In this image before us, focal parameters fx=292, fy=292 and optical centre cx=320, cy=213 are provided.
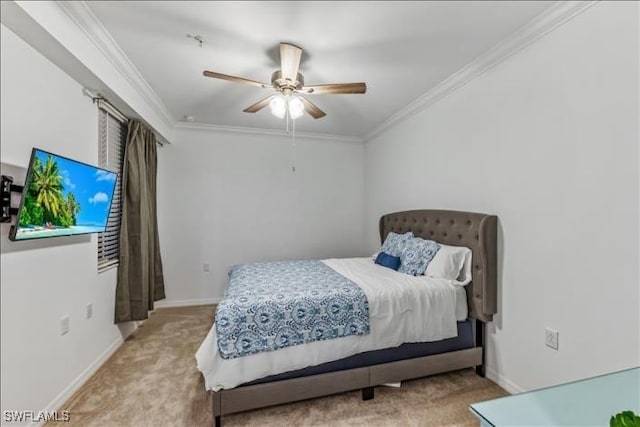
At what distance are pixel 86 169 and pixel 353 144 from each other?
12.4ft

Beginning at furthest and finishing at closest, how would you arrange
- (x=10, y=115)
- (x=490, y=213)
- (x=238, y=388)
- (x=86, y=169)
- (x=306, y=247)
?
1. (x=306, y=247)
2. (x=490, y=213)
3. (x=86, y=169)
4. (x=238, y=388)
5. (x=10, y=115)

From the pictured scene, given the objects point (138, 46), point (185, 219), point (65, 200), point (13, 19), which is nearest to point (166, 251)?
point (185, 219)

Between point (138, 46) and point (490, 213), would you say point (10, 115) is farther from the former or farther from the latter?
point (490, 213)

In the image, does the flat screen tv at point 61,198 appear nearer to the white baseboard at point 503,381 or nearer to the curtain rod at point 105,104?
the curtain rod at point 105,104

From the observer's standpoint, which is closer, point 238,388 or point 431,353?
point 238,388

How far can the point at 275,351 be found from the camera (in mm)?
1937

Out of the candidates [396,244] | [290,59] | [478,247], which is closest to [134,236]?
[290,59]

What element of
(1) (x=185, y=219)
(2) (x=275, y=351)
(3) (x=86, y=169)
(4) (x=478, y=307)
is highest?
(3) (x=86, y=169)

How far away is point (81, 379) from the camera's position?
230 cm

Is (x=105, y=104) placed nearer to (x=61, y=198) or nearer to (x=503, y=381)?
(x=61, y=198)

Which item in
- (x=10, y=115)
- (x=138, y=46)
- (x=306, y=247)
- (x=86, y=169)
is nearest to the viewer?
(x=10, y=115)

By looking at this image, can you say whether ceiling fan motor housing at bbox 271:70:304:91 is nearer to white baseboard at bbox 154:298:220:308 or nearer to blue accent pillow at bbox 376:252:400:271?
blue accent pillow at bbox 376:252:400:271

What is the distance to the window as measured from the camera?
8.91 ft

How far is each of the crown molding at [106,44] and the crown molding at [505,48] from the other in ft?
9.37
